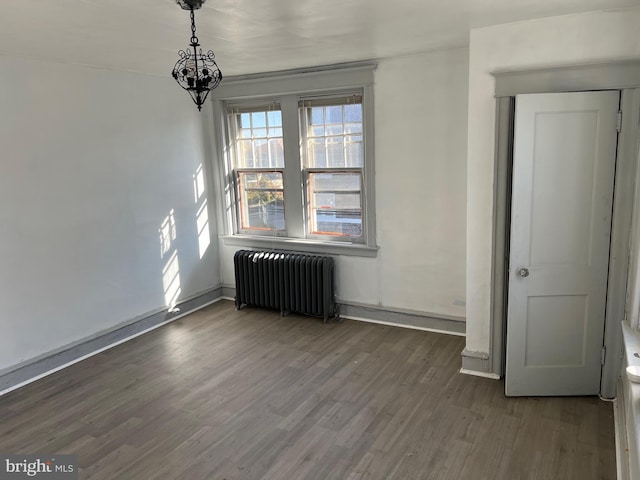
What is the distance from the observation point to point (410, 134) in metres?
4.58

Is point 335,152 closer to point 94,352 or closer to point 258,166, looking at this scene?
point 258,166

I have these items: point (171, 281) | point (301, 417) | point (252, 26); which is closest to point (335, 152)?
point (252, 26)

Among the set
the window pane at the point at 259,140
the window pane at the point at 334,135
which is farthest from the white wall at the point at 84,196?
the window pane at the point at 334,135

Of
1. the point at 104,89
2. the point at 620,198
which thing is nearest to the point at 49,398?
the point at 104,89

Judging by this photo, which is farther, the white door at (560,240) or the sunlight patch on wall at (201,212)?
the sunlight patch on wall at (201,212)

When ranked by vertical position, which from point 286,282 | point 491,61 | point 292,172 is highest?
point 491,61

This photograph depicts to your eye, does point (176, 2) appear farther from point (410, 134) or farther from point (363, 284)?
point (363, 284)

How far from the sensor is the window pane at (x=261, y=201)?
18.4 feet

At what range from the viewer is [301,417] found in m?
3.40

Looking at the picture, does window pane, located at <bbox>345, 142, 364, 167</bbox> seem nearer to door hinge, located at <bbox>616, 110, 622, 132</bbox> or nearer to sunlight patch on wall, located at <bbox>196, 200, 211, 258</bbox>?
sunlight patch on wall, located at <bbox>196, 200, 211, 258</bbox>

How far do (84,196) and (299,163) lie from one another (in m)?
2.13

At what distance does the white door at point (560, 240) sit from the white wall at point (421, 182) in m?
1.12

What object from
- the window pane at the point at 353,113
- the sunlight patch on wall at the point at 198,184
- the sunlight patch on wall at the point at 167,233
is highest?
the window pane at the point at 353,113

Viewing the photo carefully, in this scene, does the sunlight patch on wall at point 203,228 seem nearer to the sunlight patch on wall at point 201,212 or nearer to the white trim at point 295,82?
the sunlight patch on wall at point 201,212
